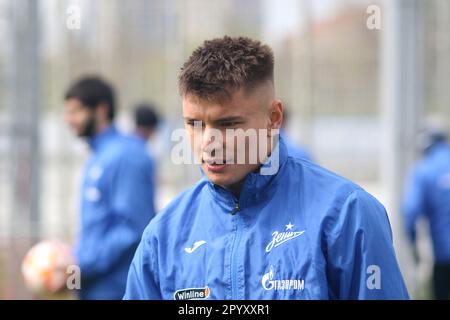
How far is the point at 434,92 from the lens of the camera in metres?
9.77

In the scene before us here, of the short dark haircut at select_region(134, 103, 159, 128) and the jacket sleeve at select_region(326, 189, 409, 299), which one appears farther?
the short dark haircut at select_region(134, 103, 159, 128)

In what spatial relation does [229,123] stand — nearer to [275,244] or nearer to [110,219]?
[275,244]

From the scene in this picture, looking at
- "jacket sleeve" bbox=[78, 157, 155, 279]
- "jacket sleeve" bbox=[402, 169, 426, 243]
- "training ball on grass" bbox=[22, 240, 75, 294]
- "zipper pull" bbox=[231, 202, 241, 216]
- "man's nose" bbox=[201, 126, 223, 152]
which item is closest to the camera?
"man's nose" bbox=[201, 126, 223, 152]

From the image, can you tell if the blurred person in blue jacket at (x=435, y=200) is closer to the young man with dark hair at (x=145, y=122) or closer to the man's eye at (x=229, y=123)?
the young man with dark hair at (x=145, y=122)

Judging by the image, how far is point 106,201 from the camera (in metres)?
5.73

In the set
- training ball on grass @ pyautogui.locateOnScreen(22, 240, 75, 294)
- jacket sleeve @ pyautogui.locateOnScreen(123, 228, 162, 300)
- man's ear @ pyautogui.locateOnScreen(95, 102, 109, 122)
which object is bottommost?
training ball on grass @ pyautogui.locateOnScreen(22, 240, 75, 294)

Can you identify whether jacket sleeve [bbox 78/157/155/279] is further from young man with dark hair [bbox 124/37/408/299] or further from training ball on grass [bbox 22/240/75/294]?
young man with dark hair [bbox 124/37/408/299]

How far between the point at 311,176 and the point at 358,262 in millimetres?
338

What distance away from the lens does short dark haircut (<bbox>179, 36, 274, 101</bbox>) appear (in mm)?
2666

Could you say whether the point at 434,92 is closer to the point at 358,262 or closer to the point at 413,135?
the point at 413,135

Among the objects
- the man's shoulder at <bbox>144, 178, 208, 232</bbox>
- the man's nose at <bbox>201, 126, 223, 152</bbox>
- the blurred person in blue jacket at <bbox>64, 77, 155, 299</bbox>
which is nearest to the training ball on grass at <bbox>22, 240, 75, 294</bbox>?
the blurred person in blue jacket at <bbox>64, 77, 155, 299</bbox>

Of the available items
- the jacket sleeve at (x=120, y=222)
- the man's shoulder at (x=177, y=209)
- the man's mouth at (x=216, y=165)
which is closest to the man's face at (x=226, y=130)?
the man's mouth at (x=216, y=165)

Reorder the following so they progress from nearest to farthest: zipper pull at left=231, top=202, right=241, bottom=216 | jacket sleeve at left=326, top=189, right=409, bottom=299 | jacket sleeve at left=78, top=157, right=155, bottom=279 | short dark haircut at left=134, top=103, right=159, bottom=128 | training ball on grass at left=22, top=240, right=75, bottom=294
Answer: jacket sleeve at left=326, top=189, right=409, bottom=299
zipper pull at left=231, top=202, right=241, bottom=216
jacket sleeve at left=78, top=157, right=155, bottom=279
training ball on grass at left=22, top=240, right=75, bottom=294
short dark haircut at left=134, top=103, right=159, bottom=128

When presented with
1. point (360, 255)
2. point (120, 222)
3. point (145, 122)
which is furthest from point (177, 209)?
point (145, 122)
